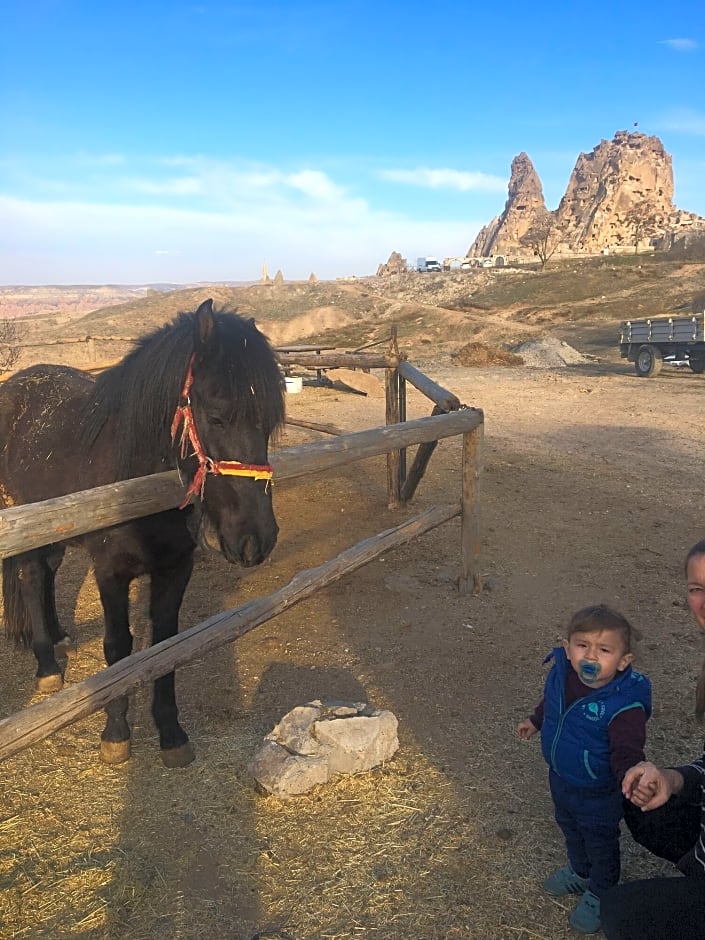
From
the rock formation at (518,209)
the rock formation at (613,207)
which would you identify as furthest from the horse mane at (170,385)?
the rock formation at (518,209)

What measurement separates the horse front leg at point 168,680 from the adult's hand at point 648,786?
1997 mm

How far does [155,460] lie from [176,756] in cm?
138

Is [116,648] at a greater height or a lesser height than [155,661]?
lesser

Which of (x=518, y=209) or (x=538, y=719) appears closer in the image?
(x=538, y=719)

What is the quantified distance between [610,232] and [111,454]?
103 m

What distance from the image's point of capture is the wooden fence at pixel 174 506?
213 cm

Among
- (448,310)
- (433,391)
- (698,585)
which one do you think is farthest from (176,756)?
(448,310)

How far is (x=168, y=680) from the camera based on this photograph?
10.3ft

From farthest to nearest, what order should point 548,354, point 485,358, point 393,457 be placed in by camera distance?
point 548,354
point 485,358
point 393,457

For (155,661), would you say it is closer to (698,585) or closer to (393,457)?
(698,585)

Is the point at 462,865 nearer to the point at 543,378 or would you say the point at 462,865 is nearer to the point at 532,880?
the point at 532,880

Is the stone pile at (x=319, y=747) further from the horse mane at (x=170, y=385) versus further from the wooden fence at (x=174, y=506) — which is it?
the horse mane at (x=170, y=385)

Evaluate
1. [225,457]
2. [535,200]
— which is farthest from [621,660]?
[535,200]

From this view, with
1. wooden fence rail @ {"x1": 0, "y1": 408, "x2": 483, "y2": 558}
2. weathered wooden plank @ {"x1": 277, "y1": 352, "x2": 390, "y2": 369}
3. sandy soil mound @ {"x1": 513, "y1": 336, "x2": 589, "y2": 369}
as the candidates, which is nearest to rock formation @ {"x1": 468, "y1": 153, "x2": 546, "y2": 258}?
sandy soil mound @ {"x1": 513, "y1": 336, "x2": 589, "y2": 369}
